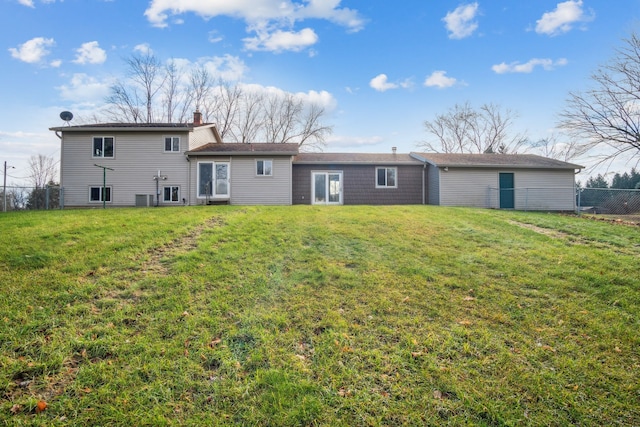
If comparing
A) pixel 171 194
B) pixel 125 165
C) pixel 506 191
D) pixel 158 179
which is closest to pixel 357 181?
pixel 506 191

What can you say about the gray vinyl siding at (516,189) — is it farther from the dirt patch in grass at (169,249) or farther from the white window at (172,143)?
the white window at (172,143)

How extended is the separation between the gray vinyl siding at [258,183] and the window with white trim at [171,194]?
2.98m

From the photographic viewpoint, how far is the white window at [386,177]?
17344 mm

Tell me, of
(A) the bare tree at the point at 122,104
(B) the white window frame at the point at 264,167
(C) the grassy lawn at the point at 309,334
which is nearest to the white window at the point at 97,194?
(B) the white window frame at the point at 264,167

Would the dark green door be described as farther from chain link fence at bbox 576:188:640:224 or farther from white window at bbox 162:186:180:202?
white window at bbox 162:186:180:202

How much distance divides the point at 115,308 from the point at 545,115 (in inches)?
741

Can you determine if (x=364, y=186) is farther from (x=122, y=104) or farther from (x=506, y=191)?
(x=122, y=104)

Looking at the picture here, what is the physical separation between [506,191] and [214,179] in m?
15.6

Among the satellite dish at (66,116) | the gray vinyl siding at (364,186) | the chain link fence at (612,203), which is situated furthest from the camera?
the gray vinyl siding at (364,186)

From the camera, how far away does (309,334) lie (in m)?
3.46

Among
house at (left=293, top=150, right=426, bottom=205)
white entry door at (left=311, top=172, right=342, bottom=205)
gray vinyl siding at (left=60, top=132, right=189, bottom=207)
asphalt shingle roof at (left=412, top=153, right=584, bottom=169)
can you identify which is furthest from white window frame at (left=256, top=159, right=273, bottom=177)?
asphalt shingle roof at (left=412, top=153, right=584, bottom=169)

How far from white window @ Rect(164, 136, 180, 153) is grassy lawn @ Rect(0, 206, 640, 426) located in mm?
10323

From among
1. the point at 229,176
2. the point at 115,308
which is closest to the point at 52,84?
the point at 229,176

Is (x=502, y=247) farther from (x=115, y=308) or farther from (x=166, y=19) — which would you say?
(x=166, y=19)
